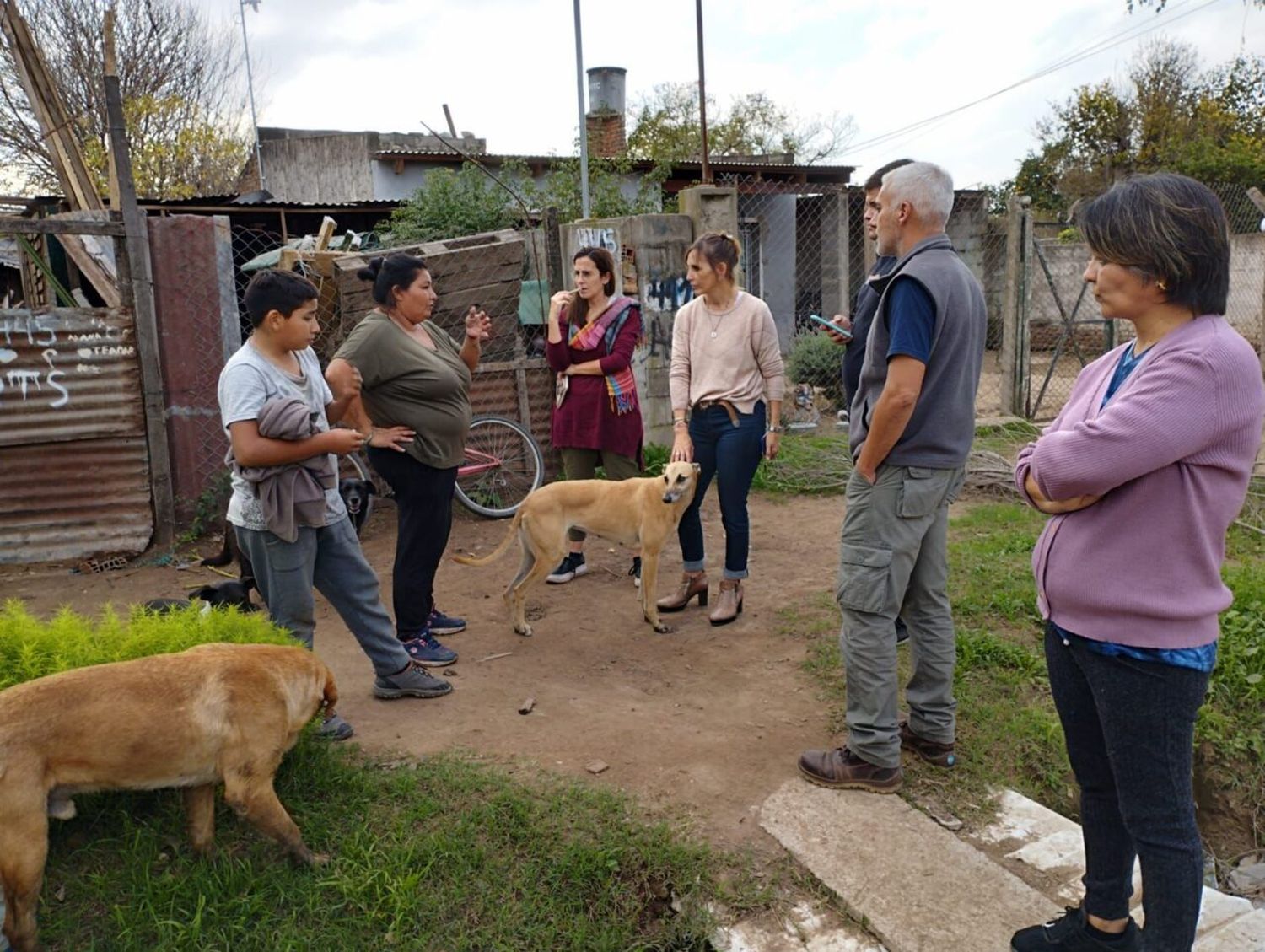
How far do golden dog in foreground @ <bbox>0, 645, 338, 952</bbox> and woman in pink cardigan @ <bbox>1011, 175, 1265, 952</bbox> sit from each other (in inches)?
85.5

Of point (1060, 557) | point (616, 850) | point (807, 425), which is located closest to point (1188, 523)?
point (1060, 557)

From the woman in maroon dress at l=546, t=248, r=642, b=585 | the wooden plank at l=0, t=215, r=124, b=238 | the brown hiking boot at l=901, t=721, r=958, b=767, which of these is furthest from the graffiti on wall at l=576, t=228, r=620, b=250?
the brown hiking boot at l=901, t=721, r=958, b=767

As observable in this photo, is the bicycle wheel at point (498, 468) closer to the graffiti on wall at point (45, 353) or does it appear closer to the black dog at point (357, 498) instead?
the black dog at point (357, 498)

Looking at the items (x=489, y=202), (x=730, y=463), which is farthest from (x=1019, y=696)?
(x=489, y=202)

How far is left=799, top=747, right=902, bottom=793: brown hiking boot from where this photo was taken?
130 inches

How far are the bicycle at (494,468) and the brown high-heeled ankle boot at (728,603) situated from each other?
2.55 m

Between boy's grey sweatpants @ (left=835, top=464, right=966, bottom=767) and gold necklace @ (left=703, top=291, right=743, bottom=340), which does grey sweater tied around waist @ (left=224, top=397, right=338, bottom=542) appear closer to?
boy's grey sweatpants @ (left=835, top=464, right=966, bottom=767)

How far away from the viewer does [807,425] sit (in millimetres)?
9664

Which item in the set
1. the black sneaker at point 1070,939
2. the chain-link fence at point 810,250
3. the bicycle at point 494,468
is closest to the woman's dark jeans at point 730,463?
the bicycle at point 494,468

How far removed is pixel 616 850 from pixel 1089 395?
6.21 ft

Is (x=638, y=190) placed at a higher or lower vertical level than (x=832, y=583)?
higher

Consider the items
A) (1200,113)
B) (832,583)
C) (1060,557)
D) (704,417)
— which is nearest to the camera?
(1060,557)

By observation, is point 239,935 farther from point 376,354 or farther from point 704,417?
point 704,417

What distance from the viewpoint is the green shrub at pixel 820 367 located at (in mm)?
10609
